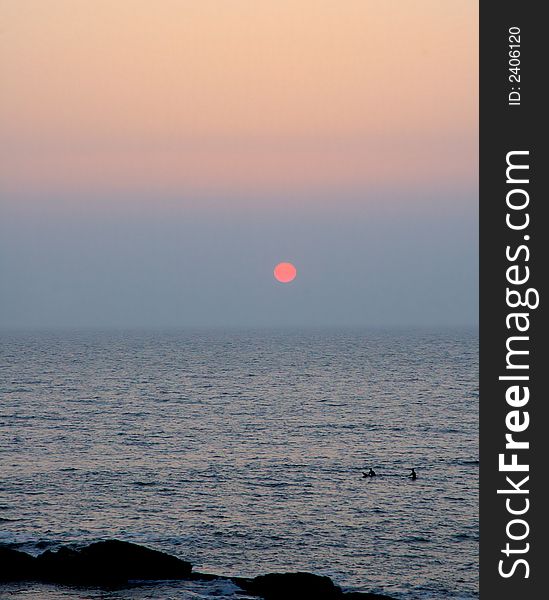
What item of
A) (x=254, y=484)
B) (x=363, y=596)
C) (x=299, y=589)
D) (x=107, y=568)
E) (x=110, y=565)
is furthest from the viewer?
(x=254, y=484)

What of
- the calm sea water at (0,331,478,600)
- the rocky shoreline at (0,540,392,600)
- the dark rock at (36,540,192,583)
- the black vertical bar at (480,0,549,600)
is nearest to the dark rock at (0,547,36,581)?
the rocky shoreline at (0,540,392,600)

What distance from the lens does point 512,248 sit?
719 inches

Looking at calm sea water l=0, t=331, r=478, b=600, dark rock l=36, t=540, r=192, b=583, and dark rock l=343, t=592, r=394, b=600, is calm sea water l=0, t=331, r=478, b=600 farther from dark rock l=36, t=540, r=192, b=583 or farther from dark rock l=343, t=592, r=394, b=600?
dark rock l=343, t=592, r=394, b=600

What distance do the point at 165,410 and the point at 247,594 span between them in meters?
75.6

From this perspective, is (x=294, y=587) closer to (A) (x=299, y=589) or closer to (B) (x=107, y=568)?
(A) (x=299, y=589)

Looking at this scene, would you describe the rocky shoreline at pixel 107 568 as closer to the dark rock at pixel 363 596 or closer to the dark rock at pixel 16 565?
the dark rock at pixel 16 565

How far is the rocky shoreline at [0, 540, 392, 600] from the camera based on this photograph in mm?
41031

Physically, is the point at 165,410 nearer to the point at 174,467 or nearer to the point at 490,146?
the point at 174,467

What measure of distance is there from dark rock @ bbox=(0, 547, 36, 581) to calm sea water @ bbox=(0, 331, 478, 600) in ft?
5.49

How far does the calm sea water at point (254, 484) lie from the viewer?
151ft

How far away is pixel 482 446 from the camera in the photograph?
62.3 feet

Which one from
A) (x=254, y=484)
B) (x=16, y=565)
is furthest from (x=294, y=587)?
(x=254, y=484)

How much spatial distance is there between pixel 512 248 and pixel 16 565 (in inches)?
1408

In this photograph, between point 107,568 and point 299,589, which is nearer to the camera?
point 299,589
